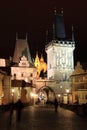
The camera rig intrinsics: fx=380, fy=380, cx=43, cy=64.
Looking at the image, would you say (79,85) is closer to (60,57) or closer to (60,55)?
(60,57)

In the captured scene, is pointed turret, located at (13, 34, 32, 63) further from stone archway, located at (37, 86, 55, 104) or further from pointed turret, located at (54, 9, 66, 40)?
pointed turret, located at (54, 9, 66, 40)

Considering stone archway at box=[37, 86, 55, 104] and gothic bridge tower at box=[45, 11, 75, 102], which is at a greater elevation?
gothic bridge tower at box=[45, 11, 75, 102]

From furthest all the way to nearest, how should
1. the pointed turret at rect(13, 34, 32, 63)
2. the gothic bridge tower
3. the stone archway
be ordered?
the pointed turret at rect(13, 34, 32, 63) < the stone archway < the gothic bridge tower

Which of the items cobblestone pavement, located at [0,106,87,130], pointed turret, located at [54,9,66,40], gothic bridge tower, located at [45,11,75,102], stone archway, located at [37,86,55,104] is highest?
pointed turret, located at [54,9,66,40]

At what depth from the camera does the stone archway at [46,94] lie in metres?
111

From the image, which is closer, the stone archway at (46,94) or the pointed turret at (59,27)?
the stone archway at (46,94)

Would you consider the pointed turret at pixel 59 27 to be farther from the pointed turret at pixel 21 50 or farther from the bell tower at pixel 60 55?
the pointed turret at pixel 21 50

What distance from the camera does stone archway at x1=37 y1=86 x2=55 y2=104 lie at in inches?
4386

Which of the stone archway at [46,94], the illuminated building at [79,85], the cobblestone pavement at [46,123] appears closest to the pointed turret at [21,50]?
the stone archway at [46,94]

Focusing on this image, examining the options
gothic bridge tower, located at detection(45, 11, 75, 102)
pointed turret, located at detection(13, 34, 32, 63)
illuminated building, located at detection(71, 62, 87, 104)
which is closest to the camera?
illuminated building, located at detection(71, 62, 87, 104)

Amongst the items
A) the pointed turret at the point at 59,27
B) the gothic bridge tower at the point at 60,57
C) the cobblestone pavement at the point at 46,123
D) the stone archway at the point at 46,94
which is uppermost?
the pointed turret at the point at 59,27

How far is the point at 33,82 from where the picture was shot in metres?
110

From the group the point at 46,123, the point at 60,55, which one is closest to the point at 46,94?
the point at 60,55

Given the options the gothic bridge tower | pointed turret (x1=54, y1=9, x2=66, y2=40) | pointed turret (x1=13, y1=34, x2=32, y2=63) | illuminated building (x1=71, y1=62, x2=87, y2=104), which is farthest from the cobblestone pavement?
pointed turret (x1=54, y1=9, x2=66, y2=40)
